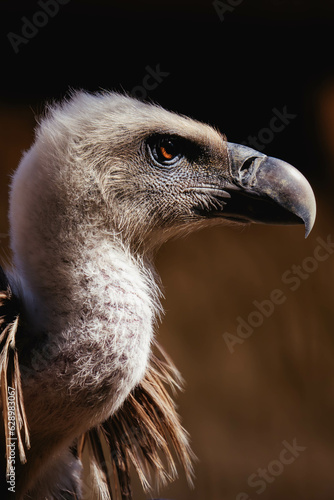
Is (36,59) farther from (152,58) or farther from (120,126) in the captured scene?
(120,126)

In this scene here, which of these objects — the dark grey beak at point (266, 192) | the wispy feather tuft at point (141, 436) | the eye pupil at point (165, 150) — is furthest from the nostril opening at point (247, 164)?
the wispy feather tuft at point (141, 436)

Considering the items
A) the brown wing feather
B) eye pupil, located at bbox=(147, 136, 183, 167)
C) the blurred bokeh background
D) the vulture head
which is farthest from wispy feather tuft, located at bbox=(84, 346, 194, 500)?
the blurred bokeh background

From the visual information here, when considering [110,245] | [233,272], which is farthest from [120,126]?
[233,272]

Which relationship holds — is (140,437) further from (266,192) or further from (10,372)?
(266,192)

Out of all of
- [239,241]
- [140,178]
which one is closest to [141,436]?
[140,178]

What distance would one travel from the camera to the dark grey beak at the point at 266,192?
5.17 ft

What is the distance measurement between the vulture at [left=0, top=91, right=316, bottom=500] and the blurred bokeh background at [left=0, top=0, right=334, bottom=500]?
1695 mm

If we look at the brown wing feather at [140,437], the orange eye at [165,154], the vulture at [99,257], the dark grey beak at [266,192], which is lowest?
the brown wing feather at [140,437]

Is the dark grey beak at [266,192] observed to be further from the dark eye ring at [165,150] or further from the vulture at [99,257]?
the dark eye ring at [165,150]

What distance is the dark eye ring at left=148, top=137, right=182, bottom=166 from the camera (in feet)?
5.38

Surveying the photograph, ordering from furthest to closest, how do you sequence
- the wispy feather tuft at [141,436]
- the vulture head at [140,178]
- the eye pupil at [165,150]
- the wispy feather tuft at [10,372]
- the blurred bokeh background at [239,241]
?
1. the blurred bokeh background at [239,241]
2. the wispy feather tuft at [141,436]
3. the eye pupil at [165,150]
4. the vulture head at [140,178]
5. the wispy feather tuft at [10,372]

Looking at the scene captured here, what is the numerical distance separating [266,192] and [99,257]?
1.39 feet

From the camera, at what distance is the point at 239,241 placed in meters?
3.69

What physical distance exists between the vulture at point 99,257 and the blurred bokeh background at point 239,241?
170 cm
